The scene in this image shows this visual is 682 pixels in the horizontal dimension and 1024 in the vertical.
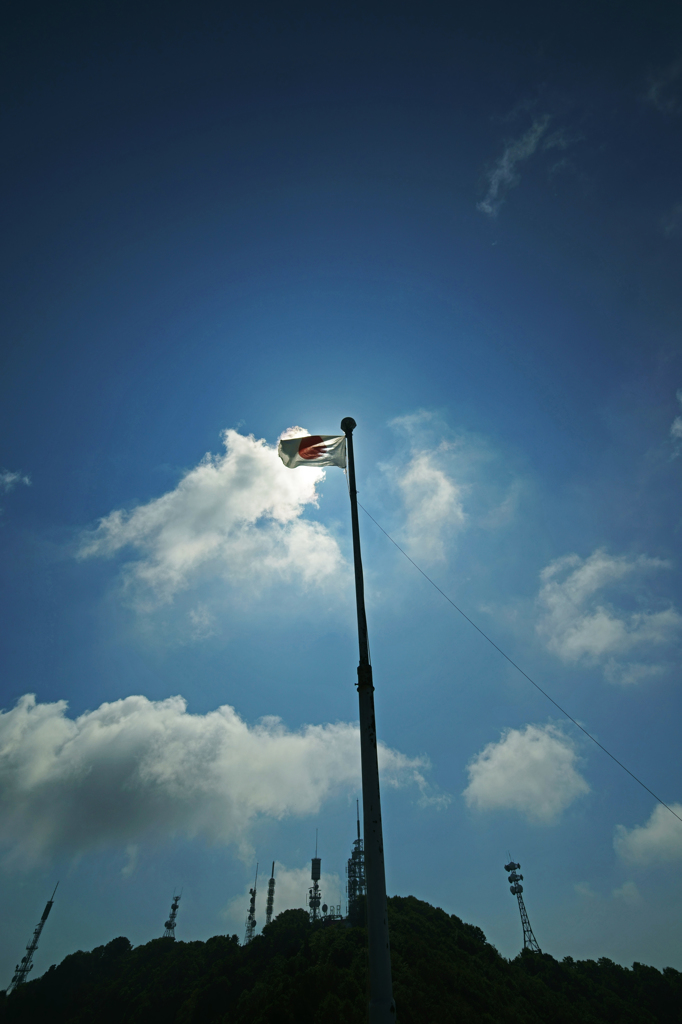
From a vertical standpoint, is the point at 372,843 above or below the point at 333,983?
below

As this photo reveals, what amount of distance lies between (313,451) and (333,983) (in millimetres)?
45838

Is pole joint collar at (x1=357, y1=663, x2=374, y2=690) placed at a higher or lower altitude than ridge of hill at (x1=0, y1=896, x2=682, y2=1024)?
lower

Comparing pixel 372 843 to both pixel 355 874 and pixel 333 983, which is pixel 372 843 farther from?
pixel 355 874

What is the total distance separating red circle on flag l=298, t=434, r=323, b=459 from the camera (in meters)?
14.4

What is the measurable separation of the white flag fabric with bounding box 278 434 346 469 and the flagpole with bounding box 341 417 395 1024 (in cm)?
396

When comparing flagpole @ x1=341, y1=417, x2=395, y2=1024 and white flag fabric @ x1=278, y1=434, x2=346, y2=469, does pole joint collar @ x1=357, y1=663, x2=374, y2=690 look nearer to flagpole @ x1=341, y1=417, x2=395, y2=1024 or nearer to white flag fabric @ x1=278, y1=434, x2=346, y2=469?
flagpole @ x1=341, y1=417, x2=395, y2=1024

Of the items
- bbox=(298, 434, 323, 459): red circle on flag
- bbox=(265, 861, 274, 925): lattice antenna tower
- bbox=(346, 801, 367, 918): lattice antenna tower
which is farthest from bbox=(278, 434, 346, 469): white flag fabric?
bbox=(265, 861, 274, 925): lattice antenna tower

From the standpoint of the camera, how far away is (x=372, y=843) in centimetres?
807

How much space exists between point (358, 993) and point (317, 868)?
6945 cm

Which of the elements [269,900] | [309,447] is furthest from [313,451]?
[269,900]

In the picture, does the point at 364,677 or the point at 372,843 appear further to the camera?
the point at 364,677

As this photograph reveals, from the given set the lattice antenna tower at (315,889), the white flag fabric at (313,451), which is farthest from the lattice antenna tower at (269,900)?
the white flag fabric at (313,451)

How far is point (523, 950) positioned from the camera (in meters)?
62.2

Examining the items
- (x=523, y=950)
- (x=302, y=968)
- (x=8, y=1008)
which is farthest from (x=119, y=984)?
(x=523, y=950)
